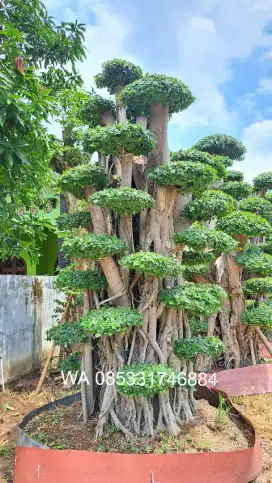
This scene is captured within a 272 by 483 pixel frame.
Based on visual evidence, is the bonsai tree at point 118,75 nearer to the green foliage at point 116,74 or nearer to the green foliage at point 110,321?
the green foliage at point 116,74

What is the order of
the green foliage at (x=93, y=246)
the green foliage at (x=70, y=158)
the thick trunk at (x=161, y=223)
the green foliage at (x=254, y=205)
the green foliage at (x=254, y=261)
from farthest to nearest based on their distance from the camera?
the green foliage at (x=70, y=158), the green foliage at (x=254, y=205), the green foliage at (x=254, y=261), the thick trunk at (x=161, y=223), the green foliage at (x=93, y=246)

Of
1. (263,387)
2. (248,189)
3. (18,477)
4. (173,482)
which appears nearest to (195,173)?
(173,482)

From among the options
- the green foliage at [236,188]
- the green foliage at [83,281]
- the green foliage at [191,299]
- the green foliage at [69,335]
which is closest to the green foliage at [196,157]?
the green foliage at [191,299]

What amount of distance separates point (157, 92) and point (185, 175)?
0.80 m

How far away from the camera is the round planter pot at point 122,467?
2705mm

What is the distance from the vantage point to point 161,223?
370cm

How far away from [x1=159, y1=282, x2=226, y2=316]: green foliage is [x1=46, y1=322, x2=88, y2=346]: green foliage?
80cm

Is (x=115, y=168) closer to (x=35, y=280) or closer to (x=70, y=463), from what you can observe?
(x=70, y=463)

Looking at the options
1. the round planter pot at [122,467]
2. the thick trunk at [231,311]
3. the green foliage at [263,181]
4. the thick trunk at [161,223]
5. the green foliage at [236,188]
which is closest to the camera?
the round planter pot at [122,467]

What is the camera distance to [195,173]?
325cm

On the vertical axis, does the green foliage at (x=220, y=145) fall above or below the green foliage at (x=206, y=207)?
above

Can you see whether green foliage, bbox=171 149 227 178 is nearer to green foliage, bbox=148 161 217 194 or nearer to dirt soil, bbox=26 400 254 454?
green foliage, bbox=148 161 217 194

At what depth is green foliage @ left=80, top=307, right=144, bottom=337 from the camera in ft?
9.66

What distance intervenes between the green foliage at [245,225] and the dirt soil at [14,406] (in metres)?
3.19
